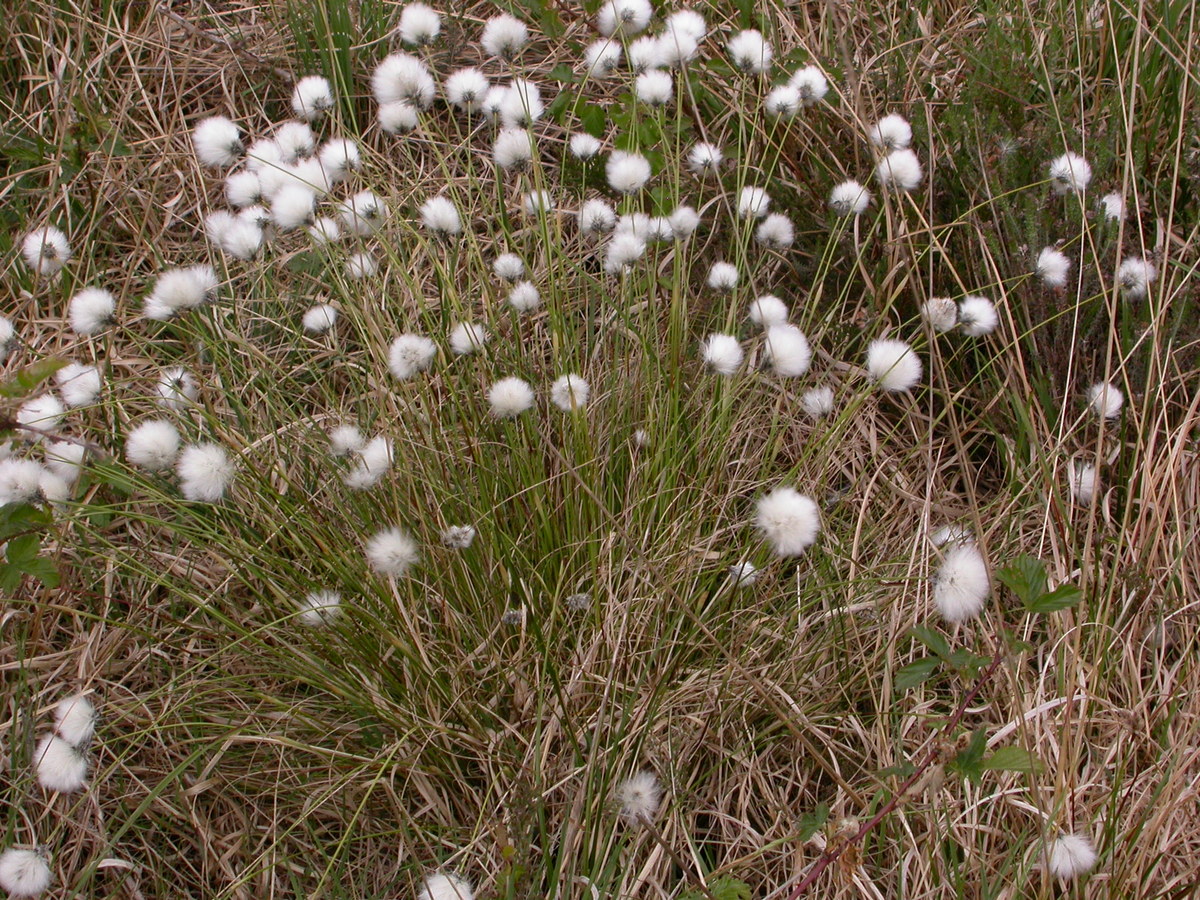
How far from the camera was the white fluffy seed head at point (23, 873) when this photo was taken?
4.50ft

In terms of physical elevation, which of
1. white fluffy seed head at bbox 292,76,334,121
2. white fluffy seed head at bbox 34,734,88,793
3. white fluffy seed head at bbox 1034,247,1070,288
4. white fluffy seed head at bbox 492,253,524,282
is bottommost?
white fluffy seed head at bbox 34,734,88,793

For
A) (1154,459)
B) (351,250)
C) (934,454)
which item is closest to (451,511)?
(351,250)

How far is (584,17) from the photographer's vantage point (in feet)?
8.80

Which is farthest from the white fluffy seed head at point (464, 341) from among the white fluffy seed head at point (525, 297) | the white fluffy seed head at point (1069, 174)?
the white fluffy seed head at point (1069, 174)

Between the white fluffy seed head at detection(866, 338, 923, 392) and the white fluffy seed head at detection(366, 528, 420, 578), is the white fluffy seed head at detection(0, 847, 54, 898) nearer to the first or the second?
the white fluffy seed head at detection(366, 528, 420, 578)

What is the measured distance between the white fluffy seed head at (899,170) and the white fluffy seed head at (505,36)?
0.81 m

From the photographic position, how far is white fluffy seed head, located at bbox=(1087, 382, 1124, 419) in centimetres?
172

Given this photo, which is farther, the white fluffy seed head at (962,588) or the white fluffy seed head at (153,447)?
the white fluffy seed head at (153,447)

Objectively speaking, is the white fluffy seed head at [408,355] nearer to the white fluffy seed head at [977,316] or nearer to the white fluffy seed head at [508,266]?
the white fluffy seed head at [508,266]

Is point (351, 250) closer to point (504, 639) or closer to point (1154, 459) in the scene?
point (504, 639)

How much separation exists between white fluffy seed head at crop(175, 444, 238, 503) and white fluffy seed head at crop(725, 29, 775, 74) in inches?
55.0

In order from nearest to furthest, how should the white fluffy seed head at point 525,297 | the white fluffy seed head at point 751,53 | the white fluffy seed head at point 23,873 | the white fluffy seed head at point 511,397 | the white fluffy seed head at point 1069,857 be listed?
the white fluffy seed head at point 1069,857 < the white fluffy seed head at point 23,873 < the white fluffy seed head at point 511,397 < the white fluffy seed head at point 525,297 < the white fluffy seed head at point 751,53

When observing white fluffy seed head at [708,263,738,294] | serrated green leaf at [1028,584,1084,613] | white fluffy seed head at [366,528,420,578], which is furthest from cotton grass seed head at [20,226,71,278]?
serrated green leaf at [1028,584,1084,613]

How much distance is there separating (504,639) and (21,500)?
807 mm
